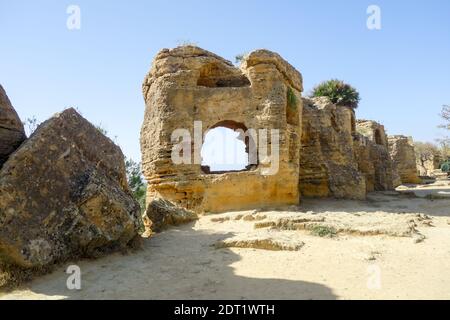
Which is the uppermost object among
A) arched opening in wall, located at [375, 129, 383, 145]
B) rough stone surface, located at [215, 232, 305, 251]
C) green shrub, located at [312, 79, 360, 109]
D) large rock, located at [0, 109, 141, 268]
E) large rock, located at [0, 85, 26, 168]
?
green shrub, located at [312, 79, 360, 109]

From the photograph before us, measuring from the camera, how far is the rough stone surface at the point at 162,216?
26.5 ft

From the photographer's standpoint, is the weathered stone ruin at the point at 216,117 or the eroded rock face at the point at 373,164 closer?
the weathered stone ruin at the point at 216,117

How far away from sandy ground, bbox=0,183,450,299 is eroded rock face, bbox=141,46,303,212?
83.1 inches

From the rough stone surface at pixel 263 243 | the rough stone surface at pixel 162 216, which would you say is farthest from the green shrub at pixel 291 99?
the rough stone surface at pixel 263 243

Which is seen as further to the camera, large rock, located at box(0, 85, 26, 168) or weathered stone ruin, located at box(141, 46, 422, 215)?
weathered stone ruin, located at box(141, 46, 422, 215)

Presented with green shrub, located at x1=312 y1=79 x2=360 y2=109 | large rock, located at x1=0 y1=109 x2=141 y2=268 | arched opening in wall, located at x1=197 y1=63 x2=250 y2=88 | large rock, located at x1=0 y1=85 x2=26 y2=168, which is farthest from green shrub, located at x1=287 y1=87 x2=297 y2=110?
green shrub, located at x1=312 y1=79 x2=360 y2=109

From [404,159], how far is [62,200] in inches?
909

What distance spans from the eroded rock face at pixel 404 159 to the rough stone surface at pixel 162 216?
19279 millimetres

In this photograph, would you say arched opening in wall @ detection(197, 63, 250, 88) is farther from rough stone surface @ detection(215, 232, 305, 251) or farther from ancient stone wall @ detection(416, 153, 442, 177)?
ancient stone wall @ detection(416, 153, 442, 177)

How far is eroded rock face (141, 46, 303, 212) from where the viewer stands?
9.71 meters

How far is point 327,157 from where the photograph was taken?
1295cm

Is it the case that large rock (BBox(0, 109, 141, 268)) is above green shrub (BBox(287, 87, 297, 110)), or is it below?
below

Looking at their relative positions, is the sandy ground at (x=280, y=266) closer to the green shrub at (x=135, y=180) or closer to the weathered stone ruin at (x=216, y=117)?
the weathered stone ruin at (x=216, y=117)
